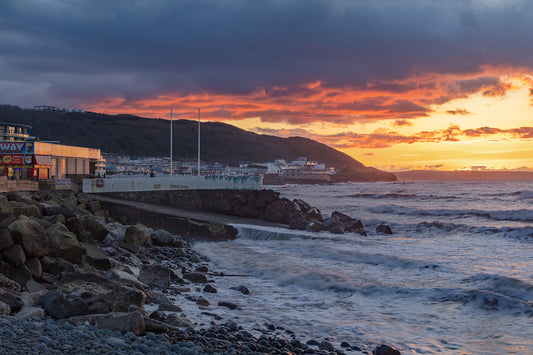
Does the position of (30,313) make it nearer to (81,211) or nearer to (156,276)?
(156,276)

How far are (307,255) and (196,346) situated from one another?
1181 cm

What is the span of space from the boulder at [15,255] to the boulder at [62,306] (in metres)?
2.03

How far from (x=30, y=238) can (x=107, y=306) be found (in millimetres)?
3207

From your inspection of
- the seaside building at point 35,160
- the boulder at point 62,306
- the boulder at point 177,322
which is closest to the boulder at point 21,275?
the boulder at point 62,306

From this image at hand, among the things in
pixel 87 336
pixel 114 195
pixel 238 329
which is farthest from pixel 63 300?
pixel 114 195

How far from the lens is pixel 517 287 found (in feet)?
38.9

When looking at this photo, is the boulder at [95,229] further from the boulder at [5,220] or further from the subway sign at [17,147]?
the subway sign at [17,147]

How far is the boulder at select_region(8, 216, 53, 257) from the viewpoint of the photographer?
9203 mm

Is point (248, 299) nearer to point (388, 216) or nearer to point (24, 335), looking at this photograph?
point (24, 335)

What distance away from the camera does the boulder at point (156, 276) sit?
10.5 metres

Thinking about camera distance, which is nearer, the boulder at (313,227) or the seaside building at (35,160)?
the boulder at (313,227)

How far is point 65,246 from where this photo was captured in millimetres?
10227

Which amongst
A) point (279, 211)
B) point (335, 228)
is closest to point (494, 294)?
point (335, 228)

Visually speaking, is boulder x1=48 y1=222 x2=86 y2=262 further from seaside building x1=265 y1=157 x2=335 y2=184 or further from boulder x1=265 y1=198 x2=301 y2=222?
seaside building x1=265 y1=157 x2=335 y2=184
